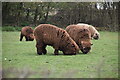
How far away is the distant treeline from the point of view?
4.30 meters

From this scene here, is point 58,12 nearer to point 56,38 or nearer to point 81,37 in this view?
point 56,38

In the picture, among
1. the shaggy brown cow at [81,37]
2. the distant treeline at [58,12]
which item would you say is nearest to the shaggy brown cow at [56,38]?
the distant treeline at [58,12]

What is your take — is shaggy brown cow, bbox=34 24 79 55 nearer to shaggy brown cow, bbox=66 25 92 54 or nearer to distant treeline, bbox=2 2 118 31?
distant treeline, bbox=2 2 118 31

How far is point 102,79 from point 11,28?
3793mm

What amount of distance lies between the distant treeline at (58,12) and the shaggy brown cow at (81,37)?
575 millimetres

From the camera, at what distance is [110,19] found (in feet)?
17.2

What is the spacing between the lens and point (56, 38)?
550cm

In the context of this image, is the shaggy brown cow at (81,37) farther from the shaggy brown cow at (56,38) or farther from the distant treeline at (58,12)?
the distant treeline at (58,12)

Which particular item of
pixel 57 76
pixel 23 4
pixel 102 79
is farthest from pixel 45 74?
pixel 23 4

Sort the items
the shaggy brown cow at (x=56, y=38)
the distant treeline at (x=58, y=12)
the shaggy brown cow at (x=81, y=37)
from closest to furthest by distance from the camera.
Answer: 1. the distant treeline at (x=58, y=12)
2. the shaggy brown cow at (x=56, y=38)
3. the shaggy brown cow at (x=81, y=37)

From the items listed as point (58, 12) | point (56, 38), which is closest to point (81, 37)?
point (56, 38)

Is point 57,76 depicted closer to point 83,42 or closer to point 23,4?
point 23,4

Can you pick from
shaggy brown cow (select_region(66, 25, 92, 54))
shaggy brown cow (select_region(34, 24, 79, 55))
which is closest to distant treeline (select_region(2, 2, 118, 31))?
shaggy brown cow (select_region(34, 24, 79, 55))

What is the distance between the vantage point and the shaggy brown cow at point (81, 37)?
6.06m
